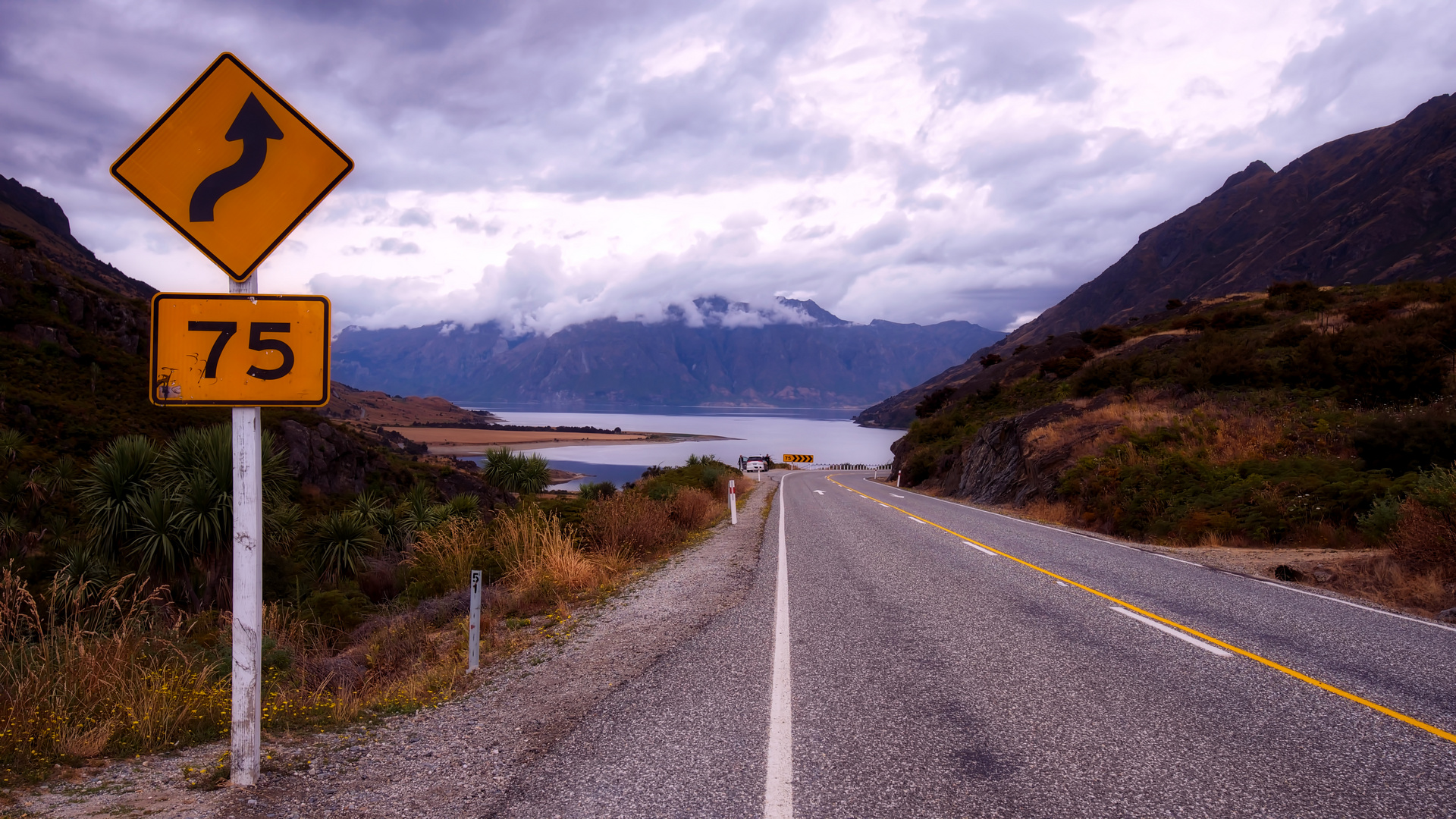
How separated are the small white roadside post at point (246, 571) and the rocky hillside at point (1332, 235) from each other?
290 feet

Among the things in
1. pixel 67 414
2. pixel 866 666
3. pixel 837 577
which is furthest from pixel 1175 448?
pixel 67 414

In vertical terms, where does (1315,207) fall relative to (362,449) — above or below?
above

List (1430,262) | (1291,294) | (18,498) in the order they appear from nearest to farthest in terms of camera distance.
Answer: (18,498), (1291,294), (1430,262)

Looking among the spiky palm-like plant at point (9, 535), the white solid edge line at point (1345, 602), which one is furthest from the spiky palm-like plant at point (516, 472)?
the white solid edge line at point (1345, 602)

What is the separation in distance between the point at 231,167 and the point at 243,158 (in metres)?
0.07

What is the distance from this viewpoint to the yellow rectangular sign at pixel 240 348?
3.21 meters

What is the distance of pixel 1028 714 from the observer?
451 cm

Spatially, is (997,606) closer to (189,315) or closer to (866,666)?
(866,666)

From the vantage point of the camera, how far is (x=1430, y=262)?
323 feet

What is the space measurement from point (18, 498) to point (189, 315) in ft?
85.9

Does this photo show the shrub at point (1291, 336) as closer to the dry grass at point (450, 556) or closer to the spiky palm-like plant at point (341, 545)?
the dry grass at point (450, 556)

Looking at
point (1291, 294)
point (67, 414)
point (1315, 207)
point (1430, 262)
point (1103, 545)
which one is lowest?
point (1103, 545)

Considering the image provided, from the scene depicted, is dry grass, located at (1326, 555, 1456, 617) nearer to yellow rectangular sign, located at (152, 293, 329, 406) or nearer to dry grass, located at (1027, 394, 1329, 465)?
dry grass, located at (1027, 394, 1329, 465)

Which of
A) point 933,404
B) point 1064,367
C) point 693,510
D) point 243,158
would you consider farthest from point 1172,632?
point 933,404
